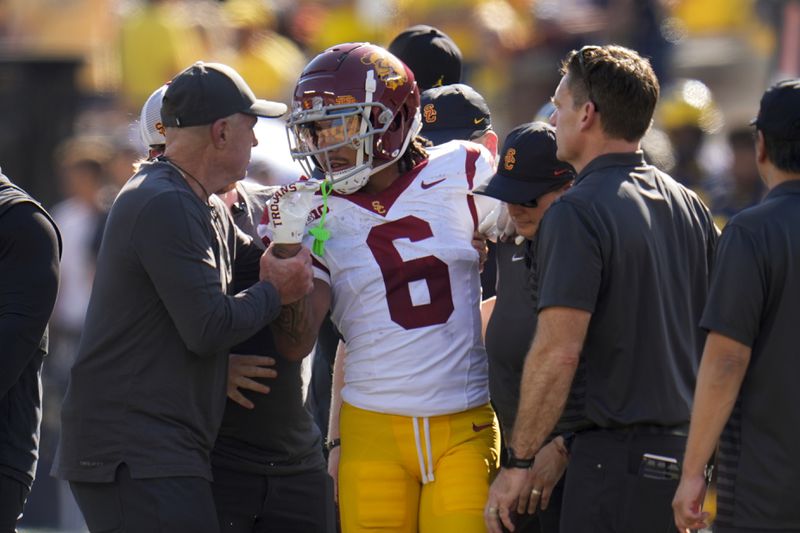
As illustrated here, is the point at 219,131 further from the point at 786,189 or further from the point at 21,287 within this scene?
the point at 786,189

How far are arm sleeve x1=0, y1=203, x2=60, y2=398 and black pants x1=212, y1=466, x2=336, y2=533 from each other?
0.73 m

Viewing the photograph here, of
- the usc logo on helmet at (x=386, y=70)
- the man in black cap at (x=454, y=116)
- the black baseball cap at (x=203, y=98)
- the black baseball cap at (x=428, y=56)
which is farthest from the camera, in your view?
the black baseball cap at (x=428, y=56)

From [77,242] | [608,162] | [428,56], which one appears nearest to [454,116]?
[428,56]

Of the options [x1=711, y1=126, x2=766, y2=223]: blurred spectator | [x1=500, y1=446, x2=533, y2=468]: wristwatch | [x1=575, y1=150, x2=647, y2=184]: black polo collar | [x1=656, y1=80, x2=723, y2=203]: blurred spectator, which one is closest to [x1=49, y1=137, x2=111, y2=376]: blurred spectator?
[x1=656, y1=80, x2=723, y2=203]: blurred spectator

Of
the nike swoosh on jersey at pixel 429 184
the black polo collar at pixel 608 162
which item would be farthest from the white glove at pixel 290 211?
the black polo collar at pixel 608 162

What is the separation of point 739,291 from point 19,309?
83.5 inches

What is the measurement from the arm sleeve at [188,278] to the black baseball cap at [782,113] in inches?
59.0

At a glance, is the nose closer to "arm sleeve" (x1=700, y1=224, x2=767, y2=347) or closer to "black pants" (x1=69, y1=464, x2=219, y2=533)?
"arm sleeve" (x1=700, y1=224, x2=767, y2=347)

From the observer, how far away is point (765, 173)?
3.73m

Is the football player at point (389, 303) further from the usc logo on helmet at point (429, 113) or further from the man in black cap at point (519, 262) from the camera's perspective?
the usc logo on helmet at point (429, 113)

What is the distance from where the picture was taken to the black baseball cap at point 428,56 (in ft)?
18.4

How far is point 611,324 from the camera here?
12.8 ft

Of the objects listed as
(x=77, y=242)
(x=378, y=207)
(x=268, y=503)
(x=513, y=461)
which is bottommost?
(x=77, y=242)

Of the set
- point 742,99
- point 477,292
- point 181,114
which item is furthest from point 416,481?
point 742,99
